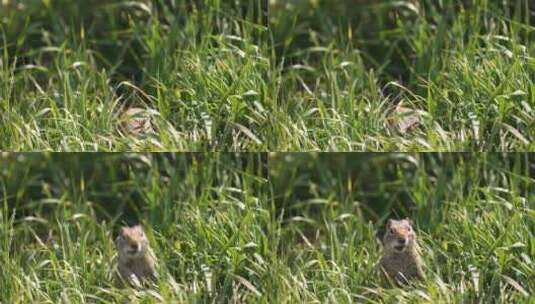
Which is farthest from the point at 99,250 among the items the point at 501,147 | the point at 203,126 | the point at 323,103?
the point at 501,147

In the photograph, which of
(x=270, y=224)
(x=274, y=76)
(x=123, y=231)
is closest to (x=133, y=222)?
(x=123, y=231)

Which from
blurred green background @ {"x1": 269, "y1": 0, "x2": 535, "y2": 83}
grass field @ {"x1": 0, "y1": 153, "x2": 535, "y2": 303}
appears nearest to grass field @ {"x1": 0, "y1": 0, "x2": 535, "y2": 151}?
blurred green background @ {"x1": 269, "y1": 0, "x2": 535, "y2": 83}

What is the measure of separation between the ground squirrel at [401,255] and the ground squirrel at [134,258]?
0.94m

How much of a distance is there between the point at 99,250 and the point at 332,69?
121 centimetres

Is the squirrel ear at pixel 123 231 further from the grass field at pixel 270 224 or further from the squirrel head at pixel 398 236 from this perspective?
the squirrel head at pixel 398 236

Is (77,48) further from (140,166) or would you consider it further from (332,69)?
(332,69)

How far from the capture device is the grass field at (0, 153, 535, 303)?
4.39 m

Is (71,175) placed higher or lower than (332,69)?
lower

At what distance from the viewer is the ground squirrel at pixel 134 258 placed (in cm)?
435

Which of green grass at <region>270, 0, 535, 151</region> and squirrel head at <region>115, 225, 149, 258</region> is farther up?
green grass at <region>270, 0, 535, 151</region>

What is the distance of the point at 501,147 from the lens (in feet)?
14.4

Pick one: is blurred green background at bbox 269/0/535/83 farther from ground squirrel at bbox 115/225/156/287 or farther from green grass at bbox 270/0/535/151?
ground squirrel at bbox 115/225/156/287

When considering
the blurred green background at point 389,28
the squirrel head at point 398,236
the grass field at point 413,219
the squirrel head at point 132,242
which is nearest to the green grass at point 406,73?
the blurred green background at point 389,28

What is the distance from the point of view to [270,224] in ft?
14.4
